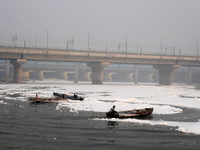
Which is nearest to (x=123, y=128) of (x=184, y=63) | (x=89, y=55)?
(x=89, y=55)

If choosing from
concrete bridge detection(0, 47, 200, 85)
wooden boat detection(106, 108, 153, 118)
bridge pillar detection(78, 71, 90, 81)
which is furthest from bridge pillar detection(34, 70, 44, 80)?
wooden boat detection(106, 108, 153, 118)

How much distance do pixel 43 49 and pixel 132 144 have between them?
94397 mm

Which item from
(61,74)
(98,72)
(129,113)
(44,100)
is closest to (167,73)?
(98,72)

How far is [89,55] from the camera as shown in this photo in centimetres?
10988

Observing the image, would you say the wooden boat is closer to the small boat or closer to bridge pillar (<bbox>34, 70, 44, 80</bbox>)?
the small boat

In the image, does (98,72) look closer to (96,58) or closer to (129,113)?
(96,58)

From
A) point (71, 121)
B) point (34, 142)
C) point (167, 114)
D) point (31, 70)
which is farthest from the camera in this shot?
point (31, 70)

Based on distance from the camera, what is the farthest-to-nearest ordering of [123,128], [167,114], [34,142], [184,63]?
[184,63] < [167,114] < [123,128] < [34,142]

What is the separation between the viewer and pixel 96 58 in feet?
366

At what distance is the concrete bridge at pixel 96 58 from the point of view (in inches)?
3935

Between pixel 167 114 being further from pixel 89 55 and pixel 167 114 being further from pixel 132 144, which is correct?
pixel 89 55

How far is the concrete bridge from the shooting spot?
99.9m

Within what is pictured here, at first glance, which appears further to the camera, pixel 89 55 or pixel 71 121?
pixel 89 55

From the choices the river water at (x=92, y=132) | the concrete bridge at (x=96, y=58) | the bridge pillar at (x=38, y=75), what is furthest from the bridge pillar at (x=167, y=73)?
the river water at (x=92, y=132)
